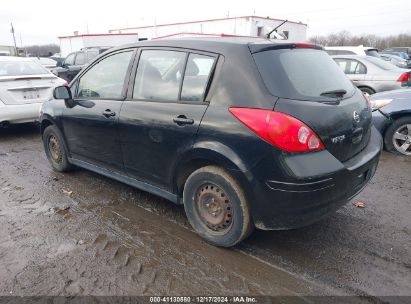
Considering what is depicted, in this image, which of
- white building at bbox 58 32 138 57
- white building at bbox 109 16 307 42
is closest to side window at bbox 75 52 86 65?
white building at bbox 109 16 307 42

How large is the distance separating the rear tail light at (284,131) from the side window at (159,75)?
912 mm

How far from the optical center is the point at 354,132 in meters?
2.96

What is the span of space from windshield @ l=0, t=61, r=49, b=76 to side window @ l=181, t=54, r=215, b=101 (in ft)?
18.5

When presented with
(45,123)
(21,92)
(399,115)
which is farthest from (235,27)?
(45,123)

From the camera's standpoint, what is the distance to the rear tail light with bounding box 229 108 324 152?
252 cm

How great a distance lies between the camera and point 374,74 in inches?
352

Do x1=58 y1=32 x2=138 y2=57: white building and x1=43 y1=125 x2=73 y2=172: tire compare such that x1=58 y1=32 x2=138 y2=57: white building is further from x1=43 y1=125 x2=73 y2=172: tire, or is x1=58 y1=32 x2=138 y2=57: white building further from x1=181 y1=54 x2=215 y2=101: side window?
x1=181 y1=54 x2=215 y2=101: side window

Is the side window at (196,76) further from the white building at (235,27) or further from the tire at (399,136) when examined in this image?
the white building at (235,27)

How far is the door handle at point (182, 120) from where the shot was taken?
2.96 metres

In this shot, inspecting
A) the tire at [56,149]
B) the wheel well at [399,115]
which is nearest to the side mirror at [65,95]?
the tire at [56,149]

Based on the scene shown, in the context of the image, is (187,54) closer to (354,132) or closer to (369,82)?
(354,132)

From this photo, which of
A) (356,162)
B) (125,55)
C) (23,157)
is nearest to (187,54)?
(125,55)

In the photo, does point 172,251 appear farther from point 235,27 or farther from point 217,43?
point 235,27

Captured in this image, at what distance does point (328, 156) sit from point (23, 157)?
5.10 meters
